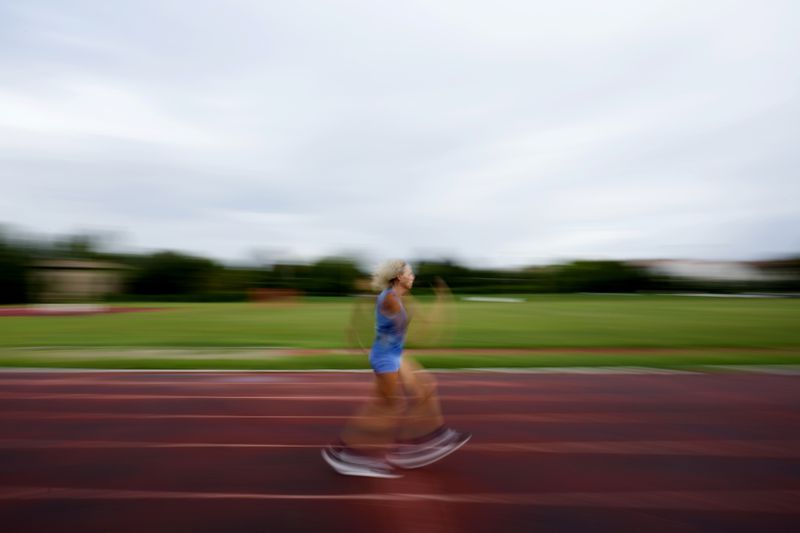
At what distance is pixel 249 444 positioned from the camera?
5.61m

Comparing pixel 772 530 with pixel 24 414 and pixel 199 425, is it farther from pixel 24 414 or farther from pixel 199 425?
pixel 24 414

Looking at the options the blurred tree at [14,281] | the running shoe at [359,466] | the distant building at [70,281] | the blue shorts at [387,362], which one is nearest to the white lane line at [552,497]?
the running shoe at [359,466]

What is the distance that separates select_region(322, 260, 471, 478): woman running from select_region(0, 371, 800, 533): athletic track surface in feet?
0.53

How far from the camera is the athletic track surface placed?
3.91 meters

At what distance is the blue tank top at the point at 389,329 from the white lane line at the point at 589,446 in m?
1.63

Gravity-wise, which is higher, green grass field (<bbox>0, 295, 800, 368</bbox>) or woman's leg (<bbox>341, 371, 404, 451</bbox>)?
woman's leg (<bbox>341, 371, 404, 451</bbox>)

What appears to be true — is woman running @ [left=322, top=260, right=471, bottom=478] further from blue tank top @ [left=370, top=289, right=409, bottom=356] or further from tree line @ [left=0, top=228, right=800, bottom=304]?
tree line @ [left=0, top=228, right=800, bottom=304]

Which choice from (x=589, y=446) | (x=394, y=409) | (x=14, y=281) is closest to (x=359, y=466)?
(x=394, y=409)

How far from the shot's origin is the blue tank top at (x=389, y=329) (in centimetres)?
439

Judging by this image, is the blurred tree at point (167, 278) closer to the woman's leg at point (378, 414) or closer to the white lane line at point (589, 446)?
the white lane line at point (589, 446)

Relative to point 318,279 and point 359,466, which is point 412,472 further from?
point 318,279

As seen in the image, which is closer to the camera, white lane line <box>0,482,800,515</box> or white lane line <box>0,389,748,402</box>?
white lane line <box>0,482,800,515</box>

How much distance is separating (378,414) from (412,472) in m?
0.56

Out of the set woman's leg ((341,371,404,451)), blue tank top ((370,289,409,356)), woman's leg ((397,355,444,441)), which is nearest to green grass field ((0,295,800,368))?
blue tank top ((370,289,409,356))
